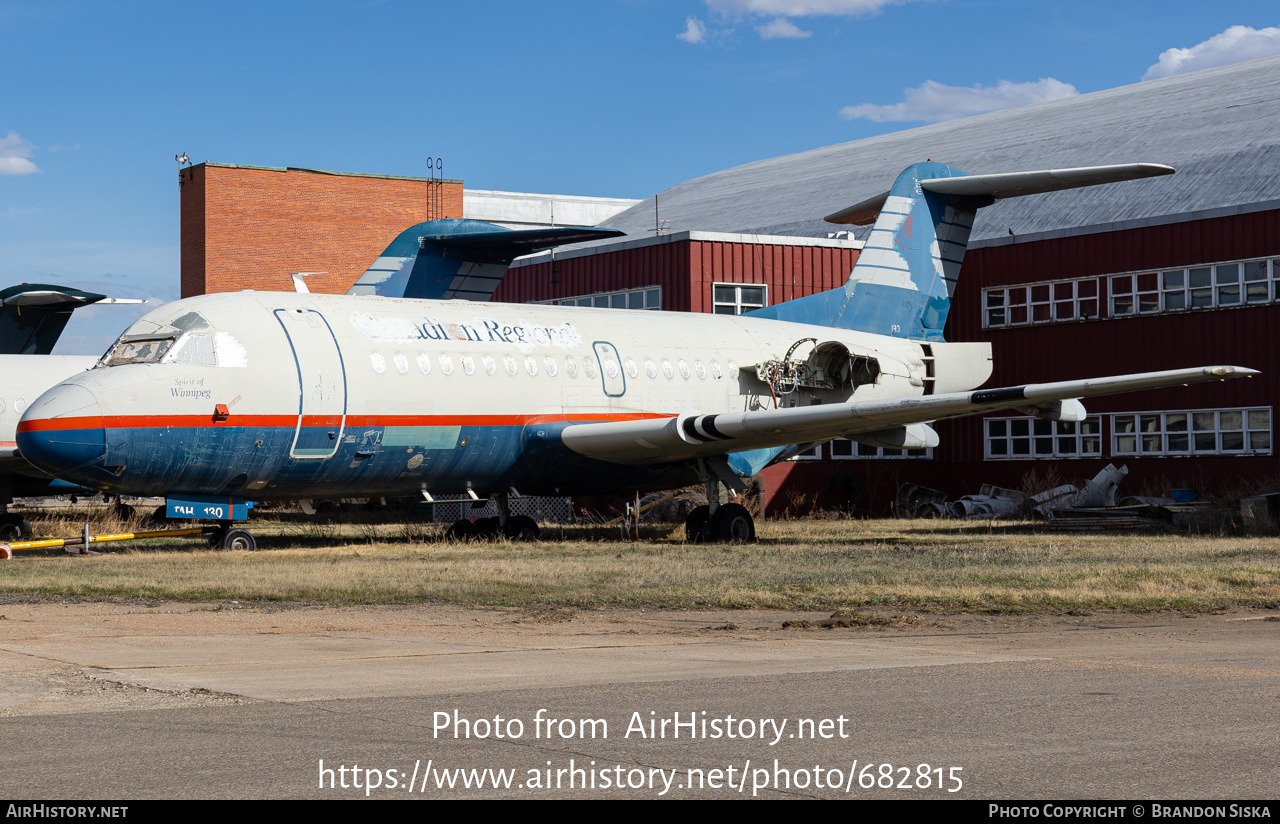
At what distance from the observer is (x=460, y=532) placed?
2547 cm

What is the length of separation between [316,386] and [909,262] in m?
13.9

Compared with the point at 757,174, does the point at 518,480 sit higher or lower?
lower

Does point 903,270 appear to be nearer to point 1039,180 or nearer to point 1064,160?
point 1039,180

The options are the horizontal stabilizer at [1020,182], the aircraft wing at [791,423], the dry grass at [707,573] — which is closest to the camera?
the dry grass at [707,573]

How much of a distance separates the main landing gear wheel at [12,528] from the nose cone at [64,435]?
7.92 meters

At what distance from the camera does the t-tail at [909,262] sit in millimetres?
29219

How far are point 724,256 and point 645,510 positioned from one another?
733 centimetres

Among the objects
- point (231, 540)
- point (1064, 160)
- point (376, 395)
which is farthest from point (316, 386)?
point (1064, 160)

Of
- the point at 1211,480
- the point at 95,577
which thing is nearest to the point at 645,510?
the point at 1211,480

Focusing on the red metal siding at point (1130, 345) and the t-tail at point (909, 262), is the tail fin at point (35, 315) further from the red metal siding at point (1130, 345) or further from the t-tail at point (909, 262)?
the red metal siding at point (1130, 345)

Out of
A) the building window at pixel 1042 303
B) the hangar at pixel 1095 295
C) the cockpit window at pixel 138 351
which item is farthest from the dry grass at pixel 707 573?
the building window at pixel 1042 303

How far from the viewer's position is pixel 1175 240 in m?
32.5

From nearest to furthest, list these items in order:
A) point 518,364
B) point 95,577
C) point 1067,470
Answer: point 95,577 → point 518,364 → point 1067,470

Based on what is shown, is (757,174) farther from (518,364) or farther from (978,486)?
(518,364)
